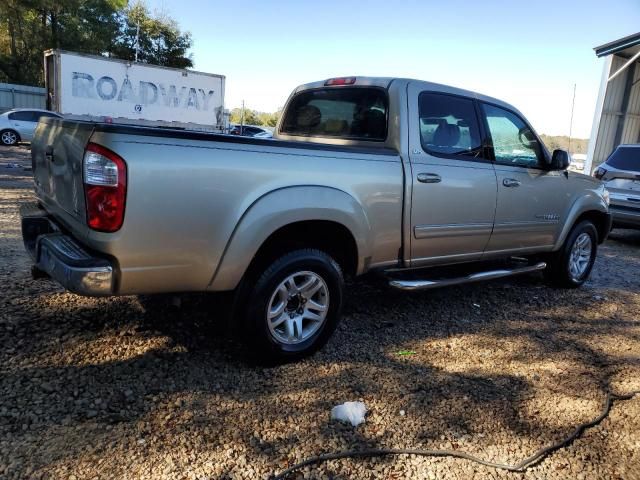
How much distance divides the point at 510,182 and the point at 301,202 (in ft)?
7.51

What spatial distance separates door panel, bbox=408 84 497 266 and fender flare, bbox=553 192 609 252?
132 centimetres

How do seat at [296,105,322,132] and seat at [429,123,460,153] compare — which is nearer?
seat at [429,123,460,153]

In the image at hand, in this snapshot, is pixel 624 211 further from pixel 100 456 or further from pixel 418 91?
pixel 100 456

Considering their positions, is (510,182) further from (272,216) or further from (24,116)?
(24,116)

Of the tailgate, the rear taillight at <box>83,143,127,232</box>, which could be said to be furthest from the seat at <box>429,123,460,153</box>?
the tailgate

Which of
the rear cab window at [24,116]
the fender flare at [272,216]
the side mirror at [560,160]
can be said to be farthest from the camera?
the rear cab window at [24,116]

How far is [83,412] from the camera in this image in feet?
8.80

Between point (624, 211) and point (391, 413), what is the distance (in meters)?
7.36

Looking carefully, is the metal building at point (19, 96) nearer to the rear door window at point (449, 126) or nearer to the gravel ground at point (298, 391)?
the gravel ground at point (298, 391)

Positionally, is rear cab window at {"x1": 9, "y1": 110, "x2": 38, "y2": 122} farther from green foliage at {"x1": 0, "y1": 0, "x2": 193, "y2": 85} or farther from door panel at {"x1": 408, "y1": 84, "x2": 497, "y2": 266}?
door panel at {"x1": 408, "y1": 84, "x2": 497, "y2": 266}

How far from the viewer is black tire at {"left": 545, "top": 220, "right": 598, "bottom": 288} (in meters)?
5.50

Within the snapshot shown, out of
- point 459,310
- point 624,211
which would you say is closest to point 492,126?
point 459,310

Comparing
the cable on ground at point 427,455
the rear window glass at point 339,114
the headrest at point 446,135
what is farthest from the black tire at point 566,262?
the cable on ground at point 427,455

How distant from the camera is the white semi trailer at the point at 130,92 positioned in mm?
17422
